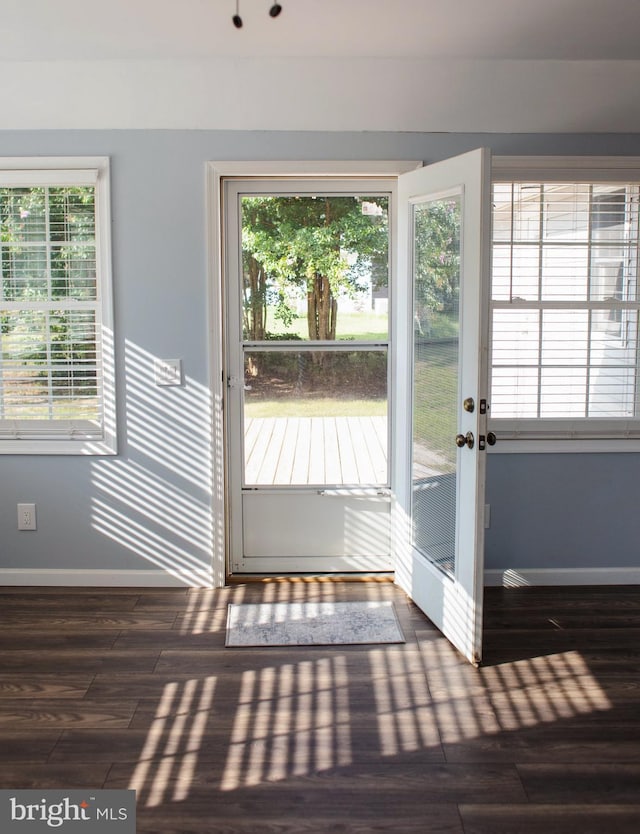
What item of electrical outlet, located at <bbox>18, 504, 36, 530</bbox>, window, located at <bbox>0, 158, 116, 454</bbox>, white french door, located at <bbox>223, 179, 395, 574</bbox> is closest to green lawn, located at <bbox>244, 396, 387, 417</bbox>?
white french door, located at <bbox>223, 179, 395, 574</bbox>

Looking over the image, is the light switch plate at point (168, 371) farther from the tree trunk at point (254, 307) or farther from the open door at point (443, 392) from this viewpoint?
the open door at point (443, 392)

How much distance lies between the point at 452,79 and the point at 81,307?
2.01 metres

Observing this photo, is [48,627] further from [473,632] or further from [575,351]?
[575,351]

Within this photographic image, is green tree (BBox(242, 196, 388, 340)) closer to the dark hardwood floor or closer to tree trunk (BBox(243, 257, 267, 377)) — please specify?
tree trunk (BBox(243, 257, 267, 377))

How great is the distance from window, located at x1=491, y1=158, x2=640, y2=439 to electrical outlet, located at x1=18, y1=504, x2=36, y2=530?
91.0 inches

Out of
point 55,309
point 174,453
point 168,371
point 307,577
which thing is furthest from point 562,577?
point 55,309

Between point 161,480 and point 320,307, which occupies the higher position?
point 320,307

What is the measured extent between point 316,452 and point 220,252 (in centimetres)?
109

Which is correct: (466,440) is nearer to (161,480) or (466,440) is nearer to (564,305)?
(564,305)

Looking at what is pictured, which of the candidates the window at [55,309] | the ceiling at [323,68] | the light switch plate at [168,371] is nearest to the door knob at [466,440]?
the light switch plate at [168,371]

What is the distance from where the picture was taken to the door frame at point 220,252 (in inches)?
158

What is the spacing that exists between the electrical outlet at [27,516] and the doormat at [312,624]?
1.08 meters

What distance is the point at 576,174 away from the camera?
13.3 ft

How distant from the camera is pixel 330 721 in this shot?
293cm
